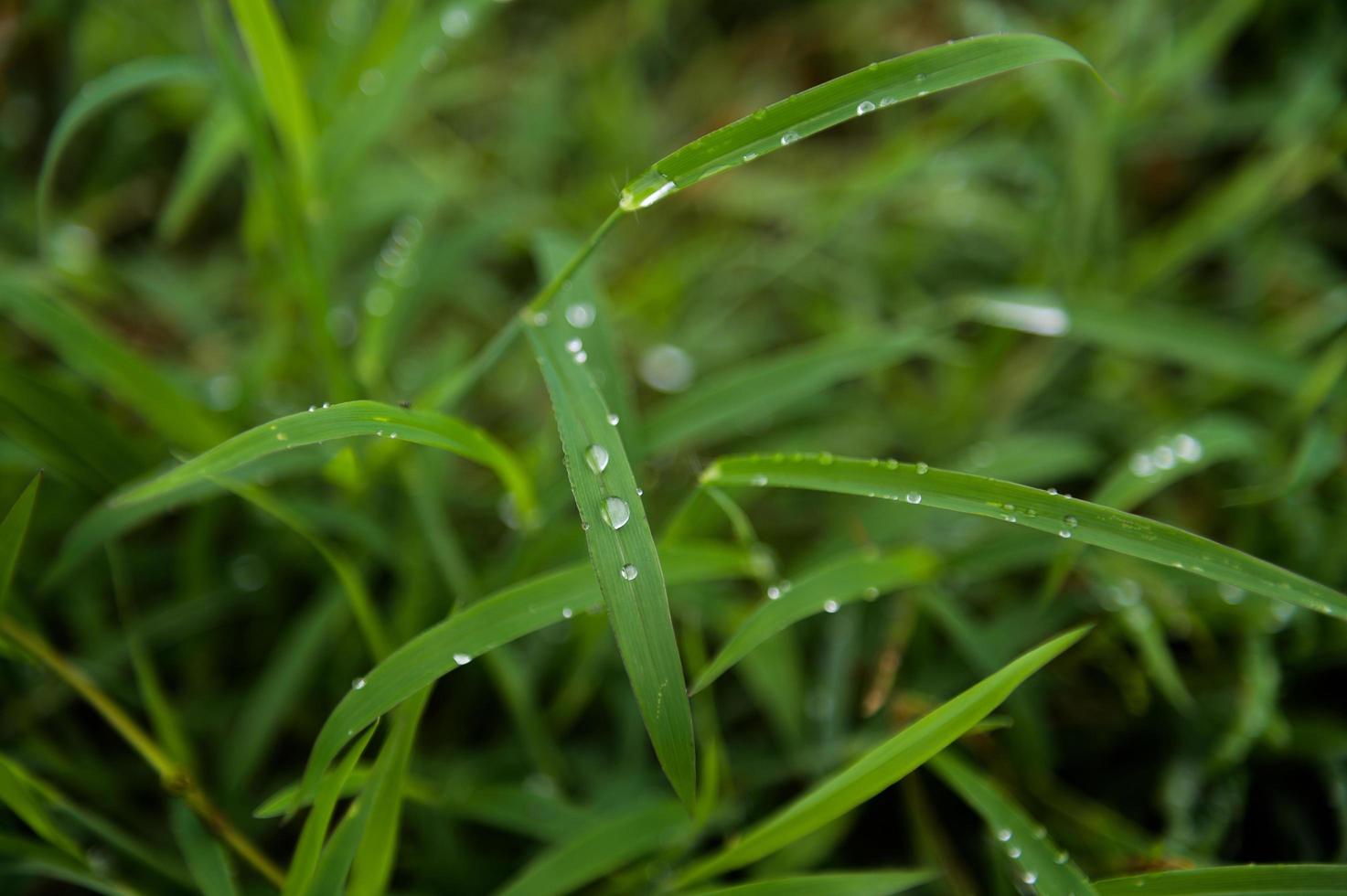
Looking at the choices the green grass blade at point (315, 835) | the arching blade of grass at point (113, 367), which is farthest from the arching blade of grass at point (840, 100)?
the arching blade of grass at point (113, 367)

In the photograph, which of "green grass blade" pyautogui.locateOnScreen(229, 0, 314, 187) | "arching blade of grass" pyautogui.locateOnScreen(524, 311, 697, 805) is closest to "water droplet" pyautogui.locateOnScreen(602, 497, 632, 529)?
"arching blade of grass" pyautogui.locateOnScreen(524, 311, 697, 805)

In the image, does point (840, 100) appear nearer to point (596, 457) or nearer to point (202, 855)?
point (596, 457)

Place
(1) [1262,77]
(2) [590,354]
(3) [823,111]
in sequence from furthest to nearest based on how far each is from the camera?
(1) [1262,77] → (2) [590,354] → (3) [823,111]

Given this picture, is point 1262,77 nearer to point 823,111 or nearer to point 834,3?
point 834,3

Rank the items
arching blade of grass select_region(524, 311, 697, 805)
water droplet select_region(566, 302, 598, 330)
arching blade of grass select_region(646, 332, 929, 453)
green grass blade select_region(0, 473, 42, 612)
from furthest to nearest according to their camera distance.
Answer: arching blade of grass select_region(646, 332, 929, 453)
water droplet select_region(566, 302, 598, 330)
green grass blade select_region(0, 473, 42, 612)
arching blade of grass select_region(524, 311, 697, 805)

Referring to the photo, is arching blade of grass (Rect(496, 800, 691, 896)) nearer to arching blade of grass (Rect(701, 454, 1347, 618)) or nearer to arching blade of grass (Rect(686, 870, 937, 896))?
arching blade of grass (Rect(686, 870, 937, 896))

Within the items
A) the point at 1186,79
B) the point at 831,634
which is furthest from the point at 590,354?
the point at 1186,79

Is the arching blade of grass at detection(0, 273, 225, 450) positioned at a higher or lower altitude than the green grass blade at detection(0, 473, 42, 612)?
higher

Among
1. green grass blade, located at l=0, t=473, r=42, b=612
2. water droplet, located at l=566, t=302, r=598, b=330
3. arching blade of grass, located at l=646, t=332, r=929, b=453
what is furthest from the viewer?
arching blade of grass, located at l=646, t=332, r=929, b=453
